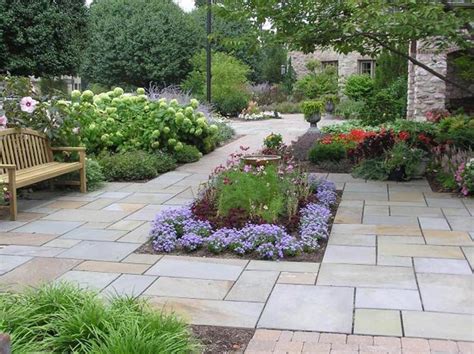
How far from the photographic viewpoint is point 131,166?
902cm

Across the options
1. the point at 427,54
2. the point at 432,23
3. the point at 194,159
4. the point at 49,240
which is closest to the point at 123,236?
the point at 49,240

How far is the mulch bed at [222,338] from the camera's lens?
3268 millimetres

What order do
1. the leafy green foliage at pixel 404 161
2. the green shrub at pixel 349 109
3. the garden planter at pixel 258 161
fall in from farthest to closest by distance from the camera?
the green shrub at pixel 349 109 < the leafy green foliage at pixel 404 161 < the garden planter at pixel 258 161

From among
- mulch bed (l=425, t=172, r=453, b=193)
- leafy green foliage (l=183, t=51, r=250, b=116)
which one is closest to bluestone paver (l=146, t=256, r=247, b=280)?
mulch bed (l=425, t=172, r=453, b=193)

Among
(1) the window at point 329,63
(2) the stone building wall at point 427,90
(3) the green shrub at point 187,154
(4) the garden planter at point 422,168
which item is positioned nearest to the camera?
(4) the garden planter at point 422,168

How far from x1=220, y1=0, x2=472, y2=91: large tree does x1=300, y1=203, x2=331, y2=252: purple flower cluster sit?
6.80ft

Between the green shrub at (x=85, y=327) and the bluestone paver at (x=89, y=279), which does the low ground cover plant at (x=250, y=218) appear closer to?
the bluestone paver at (x=89, y=279)

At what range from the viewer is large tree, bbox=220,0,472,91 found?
6496mm

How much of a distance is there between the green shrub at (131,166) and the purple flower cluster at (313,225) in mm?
3497

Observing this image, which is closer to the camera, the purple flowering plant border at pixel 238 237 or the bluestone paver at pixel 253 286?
the bluestone paver at pixel 253 286

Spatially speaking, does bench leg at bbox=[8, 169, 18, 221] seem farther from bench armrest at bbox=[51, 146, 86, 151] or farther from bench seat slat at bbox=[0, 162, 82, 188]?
bench armrest at bbox=[51, 146, 86, 151]

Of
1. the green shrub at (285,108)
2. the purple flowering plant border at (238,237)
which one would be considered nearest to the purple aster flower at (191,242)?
the purple flowering plant border at (238,237)

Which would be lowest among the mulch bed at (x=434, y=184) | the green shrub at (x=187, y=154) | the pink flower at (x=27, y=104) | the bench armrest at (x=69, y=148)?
the mulch bed at (x=434, y=184)

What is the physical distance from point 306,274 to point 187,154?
662 cm
